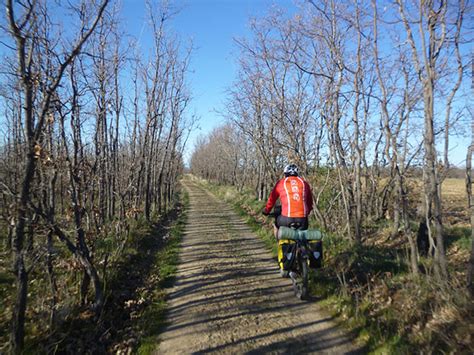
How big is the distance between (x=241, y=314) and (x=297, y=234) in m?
1.56

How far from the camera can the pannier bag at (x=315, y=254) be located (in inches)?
198

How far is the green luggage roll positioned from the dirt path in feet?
3.29

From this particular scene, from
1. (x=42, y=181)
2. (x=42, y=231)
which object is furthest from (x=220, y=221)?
(x=42, y=231)

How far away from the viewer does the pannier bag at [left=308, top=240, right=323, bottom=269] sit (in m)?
5.02

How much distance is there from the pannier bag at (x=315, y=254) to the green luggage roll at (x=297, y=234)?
85 mm

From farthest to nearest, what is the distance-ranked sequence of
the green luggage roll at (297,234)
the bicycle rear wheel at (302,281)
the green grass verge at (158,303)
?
the green luggage roll at (297,234) → the bicycle rear wheel at (302,281) → the green grass verge at (158,303)

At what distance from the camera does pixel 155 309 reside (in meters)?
4.75

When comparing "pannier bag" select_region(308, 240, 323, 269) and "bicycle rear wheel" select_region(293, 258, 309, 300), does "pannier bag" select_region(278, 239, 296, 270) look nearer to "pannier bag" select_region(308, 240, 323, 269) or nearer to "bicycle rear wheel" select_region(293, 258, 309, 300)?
"bicycle rear wheel" select_region(293, 258, 309, 300)

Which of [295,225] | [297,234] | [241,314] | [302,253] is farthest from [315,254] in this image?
[241,314]

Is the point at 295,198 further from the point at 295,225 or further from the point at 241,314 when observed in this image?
the point at 241,314

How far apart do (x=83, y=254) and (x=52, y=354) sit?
53.3 inches

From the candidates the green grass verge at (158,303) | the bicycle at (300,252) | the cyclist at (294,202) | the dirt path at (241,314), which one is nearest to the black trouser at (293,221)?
the cyclist at (294,202)

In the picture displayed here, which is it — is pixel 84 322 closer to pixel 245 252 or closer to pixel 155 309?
pixel 155 309

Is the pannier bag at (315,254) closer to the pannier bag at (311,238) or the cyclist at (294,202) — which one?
the pannier bag at (311,238)
